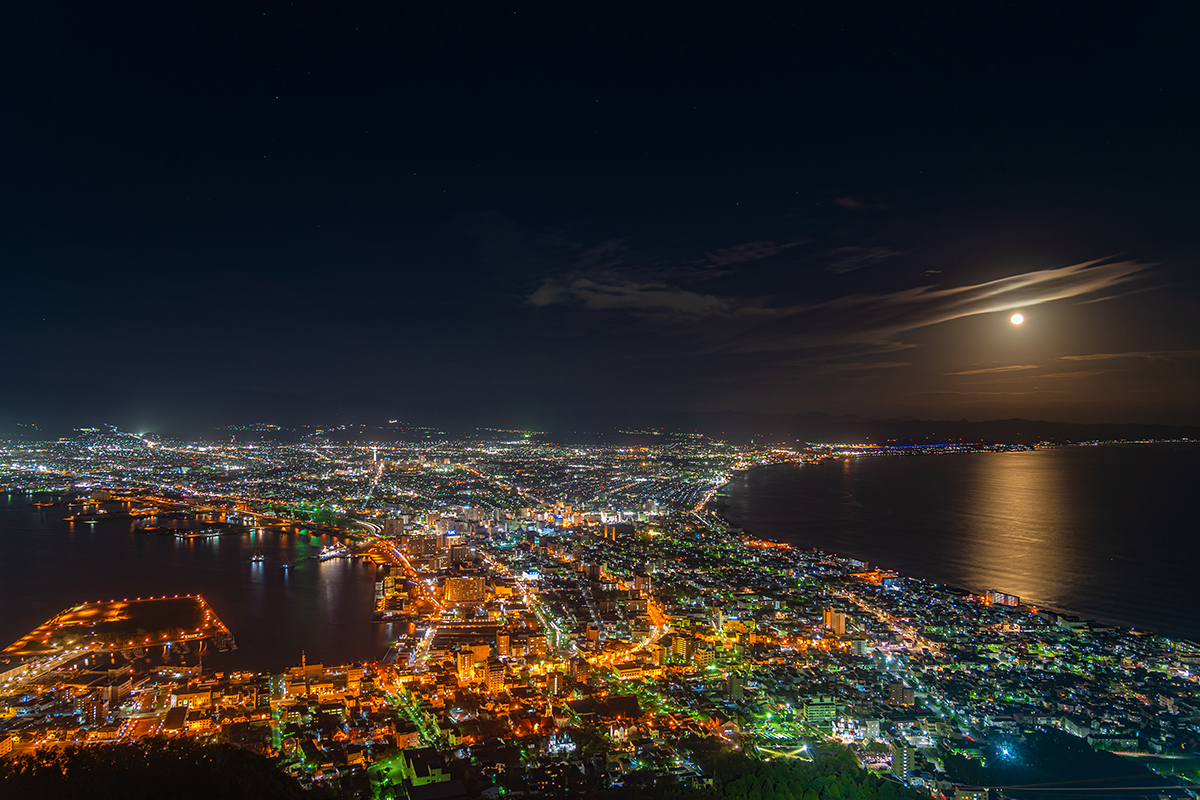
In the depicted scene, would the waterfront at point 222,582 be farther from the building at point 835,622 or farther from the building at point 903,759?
the building at point 903,759

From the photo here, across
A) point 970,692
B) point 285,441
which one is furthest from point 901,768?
point 285,441

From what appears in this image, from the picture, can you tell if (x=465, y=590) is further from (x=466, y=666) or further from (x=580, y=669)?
(x=580, y=669)

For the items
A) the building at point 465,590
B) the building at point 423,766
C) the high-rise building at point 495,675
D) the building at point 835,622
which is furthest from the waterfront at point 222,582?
the building at point 835,622

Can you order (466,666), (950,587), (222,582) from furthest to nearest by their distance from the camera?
1. (222,582)
2. (950,587)
3. (466,666)

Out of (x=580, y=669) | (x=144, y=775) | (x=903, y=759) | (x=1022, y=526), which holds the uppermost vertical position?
(x=144, y=775)

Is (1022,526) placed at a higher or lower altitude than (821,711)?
lower

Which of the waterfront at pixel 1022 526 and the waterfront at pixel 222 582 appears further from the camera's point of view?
the waterfront at pixel 1022 526

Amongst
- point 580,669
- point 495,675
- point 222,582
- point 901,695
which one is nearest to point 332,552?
point 222,582
